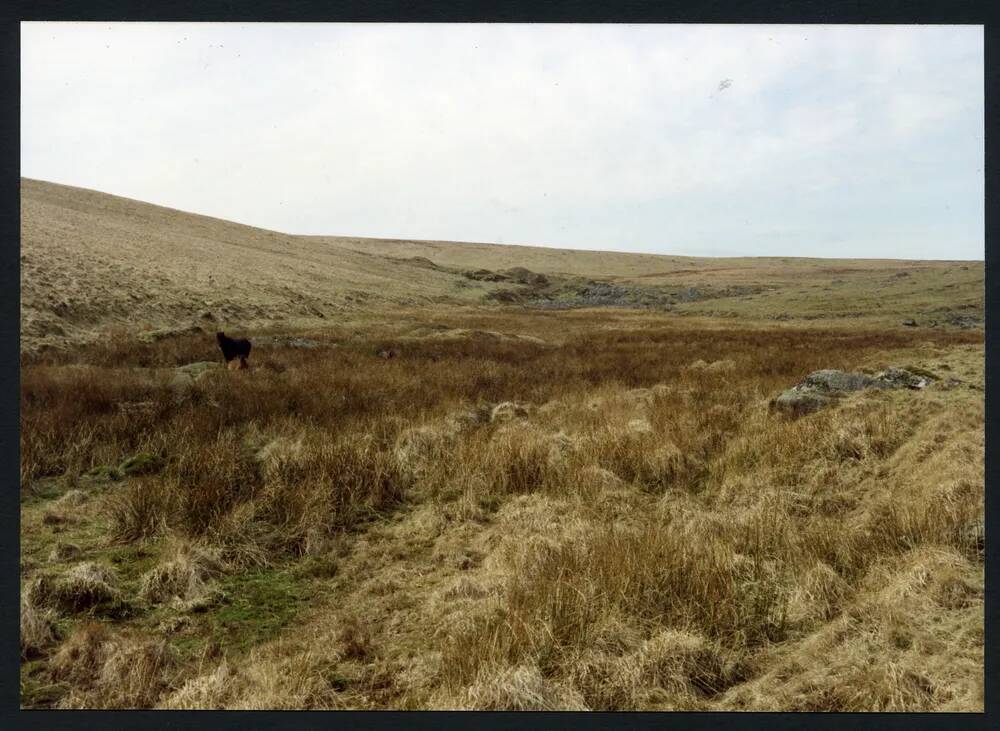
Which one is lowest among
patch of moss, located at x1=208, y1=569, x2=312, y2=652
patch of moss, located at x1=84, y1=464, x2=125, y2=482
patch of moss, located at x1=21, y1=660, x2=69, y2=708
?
patch of moss, located at x1=84, y1=464, x2=125, y2=482

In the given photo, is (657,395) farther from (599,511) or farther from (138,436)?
(138,436)

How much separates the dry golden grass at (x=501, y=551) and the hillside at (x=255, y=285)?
13.2 meters

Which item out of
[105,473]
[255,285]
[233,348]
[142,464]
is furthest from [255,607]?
[255,285]

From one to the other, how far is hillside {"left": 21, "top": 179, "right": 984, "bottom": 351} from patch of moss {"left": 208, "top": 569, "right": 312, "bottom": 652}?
1545 cm

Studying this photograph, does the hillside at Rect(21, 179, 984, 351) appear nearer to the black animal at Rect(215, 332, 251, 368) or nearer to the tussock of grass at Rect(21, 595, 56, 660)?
the black animal at Rect(215, 332, 251, 368)

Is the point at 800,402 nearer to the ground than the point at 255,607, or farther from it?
farther from it

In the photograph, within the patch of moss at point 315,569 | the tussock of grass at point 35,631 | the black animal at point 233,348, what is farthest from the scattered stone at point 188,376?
the tussock of grass at point 35,631

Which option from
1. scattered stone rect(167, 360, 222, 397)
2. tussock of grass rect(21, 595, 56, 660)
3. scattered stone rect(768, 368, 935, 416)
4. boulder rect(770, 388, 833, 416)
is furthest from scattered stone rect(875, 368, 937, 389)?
scattered stone rect(167, 360, 222, 397)

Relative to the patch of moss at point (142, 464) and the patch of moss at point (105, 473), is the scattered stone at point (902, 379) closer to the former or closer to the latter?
the patch of moss at point (142, 464)

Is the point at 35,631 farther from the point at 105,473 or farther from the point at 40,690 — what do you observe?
the point at 105,473

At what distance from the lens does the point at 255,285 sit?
34.9m

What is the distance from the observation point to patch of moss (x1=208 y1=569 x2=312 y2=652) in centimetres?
383

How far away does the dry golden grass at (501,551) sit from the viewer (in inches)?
122

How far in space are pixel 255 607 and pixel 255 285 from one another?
34397mm
